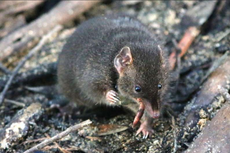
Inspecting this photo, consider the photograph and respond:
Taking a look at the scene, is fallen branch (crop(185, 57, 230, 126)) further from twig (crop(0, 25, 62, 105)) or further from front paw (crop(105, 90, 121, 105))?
twig (crop(0, 25, 62, 105))

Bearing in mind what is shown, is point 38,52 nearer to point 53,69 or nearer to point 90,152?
point 53,69

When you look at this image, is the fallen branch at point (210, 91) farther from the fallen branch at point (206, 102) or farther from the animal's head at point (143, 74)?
the animal's head at point (143, 74)

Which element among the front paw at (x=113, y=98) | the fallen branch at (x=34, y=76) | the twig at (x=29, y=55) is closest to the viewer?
the front paw at (x=113, y=98)

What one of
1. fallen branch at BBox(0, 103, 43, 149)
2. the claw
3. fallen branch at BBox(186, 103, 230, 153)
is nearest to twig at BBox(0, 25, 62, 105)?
fallen branch at BBox(0, 103, 43, 149)

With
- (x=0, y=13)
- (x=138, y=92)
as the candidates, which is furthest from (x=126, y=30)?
(x=0, y=13)

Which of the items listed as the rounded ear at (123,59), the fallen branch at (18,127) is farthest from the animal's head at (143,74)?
the fallen branch at (18,127)

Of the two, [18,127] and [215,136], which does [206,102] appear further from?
[18,127]
